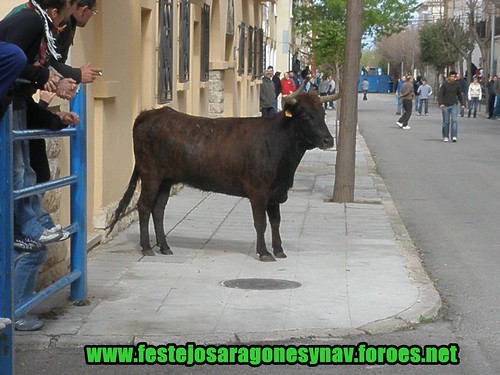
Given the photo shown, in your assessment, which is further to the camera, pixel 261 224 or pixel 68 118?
pixel 261 224

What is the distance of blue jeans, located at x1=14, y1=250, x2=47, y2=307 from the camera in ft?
23.0

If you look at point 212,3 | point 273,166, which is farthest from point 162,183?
point 212,3

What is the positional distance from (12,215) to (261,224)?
4.70m

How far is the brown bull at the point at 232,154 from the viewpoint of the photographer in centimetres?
1055

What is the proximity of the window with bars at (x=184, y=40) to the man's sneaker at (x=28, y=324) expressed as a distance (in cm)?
972

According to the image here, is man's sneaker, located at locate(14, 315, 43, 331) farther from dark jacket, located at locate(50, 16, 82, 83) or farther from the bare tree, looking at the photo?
the bare tree

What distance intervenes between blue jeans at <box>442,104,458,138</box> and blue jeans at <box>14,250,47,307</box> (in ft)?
79.3

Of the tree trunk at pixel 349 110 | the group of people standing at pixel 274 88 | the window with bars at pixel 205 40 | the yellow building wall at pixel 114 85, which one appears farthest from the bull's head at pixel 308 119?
the group of people standing at pixel 274 88

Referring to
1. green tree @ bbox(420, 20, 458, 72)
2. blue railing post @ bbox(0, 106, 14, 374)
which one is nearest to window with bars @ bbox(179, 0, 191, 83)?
blue railing post @ bbox(0, 106, 14, 374)

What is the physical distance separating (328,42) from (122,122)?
2540cm

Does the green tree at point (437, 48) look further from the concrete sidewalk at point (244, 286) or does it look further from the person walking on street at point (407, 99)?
the concrete sidewalk at point (244, 286)

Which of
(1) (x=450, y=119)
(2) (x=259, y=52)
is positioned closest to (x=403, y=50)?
(2) (x=259, y=52)

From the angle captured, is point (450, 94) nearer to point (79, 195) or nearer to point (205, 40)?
point (205, 40)

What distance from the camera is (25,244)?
684 centimetres
